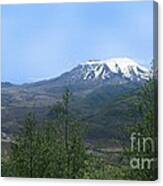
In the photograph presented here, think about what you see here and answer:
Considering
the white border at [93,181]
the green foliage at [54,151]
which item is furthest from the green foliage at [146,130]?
the green foliage at [54,151]

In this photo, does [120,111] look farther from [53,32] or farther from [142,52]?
[53,32]

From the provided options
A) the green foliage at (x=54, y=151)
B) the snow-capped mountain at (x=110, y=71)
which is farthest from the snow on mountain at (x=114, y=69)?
the green foliage at (x=54, y=151)

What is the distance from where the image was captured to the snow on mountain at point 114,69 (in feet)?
8.47

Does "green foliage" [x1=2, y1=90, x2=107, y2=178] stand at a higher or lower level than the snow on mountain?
lower

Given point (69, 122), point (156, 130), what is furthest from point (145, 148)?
point (69, 122)

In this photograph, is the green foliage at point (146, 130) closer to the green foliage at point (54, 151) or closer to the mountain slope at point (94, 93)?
the mountain slope at point (94, 93)

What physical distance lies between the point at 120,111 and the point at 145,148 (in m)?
0.17

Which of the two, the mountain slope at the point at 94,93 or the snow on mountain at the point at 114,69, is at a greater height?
the snow on mountain at the point at 114,69

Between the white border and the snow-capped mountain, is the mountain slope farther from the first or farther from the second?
the white border

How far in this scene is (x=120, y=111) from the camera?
259 centimetres

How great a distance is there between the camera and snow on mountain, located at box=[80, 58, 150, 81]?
102 inches

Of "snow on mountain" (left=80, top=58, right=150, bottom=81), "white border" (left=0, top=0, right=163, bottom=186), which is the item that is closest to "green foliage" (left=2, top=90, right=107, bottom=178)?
"white border" (left=0, top=0, right=163, bottom=186)

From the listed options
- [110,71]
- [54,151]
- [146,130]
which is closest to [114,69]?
[110,71]

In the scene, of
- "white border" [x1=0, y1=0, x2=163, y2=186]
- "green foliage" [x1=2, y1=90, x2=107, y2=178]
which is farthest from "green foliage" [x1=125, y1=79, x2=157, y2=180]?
"green foliage" [x1=2, y1=90, x2=107, y2=178]
